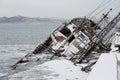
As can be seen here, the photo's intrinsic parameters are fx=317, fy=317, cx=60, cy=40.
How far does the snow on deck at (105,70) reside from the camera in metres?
9.47

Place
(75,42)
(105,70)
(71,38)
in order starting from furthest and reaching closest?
(71,38) < (75,42) < (105,70)

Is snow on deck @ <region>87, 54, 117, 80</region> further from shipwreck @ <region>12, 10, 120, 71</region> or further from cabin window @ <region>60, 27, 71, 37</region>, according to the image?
cabin window @ <region>60, 27, 71, 37</region>

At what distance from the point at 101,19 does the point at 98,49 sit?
335cm

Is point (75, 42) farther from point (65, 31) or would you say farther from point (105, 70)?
point (105, 70)

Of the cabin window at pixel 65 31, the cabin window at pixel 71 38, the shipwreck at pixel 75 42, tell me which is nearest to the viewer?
the shipwreck at pixel 75 42

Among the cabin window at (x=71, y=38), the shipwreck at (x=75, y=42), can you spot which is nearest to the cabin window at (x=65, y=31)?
the shipwreck at (x=75, y=42)

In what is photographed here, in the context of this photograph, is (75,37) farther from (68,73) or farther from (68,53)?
(68,73)

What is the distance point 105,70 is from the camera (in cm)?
1056

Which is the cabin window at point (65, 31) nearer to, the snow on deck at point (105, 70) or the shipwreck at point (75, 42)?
the shipwreck at point (75, 42)

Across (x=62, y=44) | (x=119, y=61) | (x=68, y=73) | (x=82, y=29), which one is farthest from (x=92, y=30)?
(x=119, y=61)

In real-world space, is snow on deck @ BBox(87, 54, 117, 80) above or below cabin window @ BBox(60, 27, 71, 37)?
above

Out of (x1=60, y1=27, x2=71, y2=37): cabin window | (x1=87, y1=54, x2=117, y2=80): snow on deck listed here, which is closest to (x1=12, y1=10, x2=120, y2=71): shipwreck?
(x1=60, y1=27, x2=71, y2=37): cabin window

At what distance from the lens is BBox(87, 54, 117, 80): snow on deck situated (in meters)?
9.47

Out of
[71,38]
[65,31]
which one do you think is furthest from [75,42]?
[65,31]
